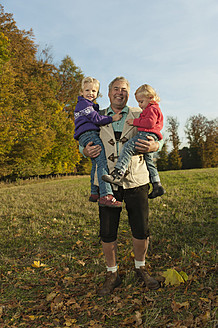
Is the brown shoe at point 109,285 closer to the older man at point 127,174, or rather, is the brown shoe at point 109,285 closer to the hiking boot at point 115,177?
the older man at point 127,174

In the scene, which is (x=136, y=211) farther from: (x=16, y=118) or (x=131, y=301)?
(x=16, y=118)

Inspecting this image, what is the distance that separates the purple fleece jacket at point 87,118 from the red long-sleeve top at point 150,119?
378mm

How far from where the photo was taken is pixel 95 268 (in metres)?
4.37

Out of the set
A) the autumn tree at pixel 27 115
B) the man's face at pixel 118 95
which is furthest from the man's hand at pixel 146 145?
the autumn tree at pixel 27 115

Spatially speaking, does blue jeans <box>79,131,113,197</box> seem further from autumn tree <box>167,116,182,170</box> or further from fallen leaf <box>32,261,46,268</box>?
autumn tree <box>167,116,182,170</box>

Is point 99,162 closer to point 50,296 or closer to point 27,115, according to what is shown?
point 50,296

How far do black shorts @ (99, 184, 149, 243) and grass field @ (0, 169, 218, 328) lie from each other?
87cm

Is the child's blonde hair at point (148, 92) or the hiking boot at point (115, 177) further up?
the child's blonde hair at point (148, 92)

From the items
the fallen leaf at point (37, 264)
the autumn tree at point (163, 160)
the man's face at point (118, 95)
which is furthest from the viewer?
the autumn tree at point (163, 160)

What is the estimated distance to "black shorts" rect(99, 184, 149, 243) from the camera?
3.21 metres

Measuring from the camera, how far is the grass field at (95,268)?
3.08m

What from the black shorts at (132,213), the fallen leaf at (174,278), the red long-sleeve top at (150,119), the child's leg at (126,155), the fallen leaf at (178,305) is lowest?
the fallen leaf at (178,305)

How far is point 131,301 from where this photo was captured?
327cm

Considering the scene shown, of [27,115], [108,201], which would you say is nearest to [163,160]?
[27,115]
